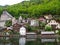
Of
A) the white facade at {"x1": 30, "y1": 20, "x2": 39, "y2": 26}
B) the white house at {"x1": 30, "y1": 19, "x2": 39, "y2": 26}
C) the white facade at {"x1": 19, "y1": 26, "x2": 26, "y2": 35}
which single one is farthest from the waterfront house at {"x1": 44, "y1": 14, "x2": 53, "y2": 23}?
the white facade at {"x1": 19, "y1": 26, "x2": 26, "y2": 35}

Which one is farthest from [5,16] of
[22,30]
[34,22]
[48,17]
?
[22,30]

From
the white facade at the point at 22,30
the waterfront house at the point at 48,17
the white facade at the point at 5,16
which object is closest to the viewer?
the white facade at the point at 22,30

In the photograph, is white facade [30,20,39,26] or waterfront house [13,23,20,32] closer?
waterfront house [13,23,20,32]

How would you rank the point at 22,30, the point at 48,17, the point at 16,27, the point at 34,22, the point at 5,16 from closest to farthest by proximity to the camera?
the point at 22,30 < the point at 16,27 < the point at 34,22 < the point at 48,17 < the point at 5,16

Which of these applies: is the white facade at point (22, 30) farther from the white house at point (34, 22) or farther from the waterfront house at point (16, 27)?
the white house at point (34, 22)

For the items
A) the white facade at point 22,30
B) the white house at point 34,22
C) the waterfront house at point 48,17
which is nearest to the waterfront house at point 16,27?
the white facade at point 22,30

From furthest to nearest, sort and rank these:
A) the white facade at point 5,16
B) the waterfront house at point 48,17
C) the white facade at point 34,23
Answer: the white facade at point 5,16, the waterfront house at point 48,17, the white facade at point 34,23

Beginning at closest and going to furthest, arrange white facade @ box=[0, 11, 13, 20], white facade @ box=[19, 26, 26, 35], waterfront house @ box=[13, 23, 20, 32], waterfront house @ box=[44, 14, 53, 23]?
1. white facade @ box=[19, 26, 26, 35]
2. waterfront house @ box=[13, 23, 20, 32]
3. waterfront house @ box=[44, 14, 53, 23]
4. white facade @ box=[0, 11, 13, 20]

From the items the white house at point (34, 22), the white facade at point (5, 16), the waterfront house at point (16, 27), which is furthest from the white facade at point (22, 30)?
the white facade at point (5, 16)

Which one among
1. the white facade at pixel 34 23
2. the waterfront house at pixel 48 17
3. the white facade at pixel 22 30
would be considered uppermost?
the waterfront house at pixel 48 17

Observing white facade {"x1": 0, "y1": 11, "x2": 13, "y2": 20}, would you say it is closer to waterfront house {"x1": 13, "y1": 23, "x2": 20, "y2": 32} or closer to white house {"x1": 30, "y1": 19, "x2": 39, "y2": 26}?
white house {"x1": 30, "y1": 19, "x2": 39, "y2": 26}

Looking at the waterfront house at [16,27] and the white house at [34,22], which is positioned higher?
the white house at [34,22]

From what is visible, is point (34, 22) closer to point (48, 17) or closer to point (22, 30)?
point (48, 17)

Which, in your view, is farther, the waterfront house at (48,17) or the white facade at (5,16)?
the white facade at (5,16)
